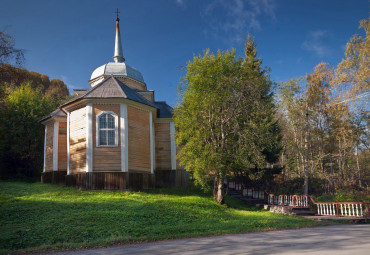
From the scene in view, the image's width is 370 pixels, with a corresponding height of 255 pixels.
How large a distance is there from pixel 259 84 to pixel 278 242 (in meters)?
10.0

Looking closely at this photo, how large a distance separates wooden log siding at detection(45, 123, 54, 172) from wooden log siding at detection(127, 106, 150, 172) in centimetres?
790

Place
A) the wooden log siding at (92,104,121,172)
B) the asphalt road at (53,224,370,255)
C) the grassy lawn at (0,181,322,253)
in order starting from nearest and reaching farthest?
1. the asphalt road at (53,224,370,255)
2. the grassy lawn at (0,181,322,253)
3. the wooden log siding at (92,104,121,172)

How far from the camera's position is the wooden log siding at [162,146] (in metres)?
20.8

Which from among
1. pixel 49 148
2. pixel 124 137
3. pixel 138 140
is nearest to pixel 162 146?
pixel 138 140

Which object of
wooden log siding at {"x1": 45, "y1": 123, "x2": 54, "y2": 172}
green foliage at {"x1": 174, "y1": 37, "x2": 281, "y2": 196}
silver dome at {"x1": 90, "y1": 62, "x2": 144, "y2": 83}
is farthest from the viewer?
silver dome at {"x1": 90, "y1": 62, "x2": 144, "y2": 83}

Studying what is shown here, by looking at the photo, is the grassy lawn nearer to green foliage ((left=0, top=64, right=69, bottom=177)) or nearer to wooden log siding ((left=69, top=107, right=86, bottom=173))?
wooden log siding ((left=69, top=107, right=86, bottom=173))

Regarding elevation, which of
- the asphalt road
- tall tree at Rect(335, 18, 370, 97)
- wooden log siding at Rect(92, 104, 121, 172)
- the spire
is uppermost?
the spire

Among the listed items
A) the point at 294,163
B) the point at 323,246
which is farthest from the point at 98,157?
the point at 294,163

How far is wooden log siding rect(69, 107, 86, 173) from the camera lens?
17028mm

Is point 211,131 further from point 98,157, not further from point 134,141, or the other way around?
point 98,157

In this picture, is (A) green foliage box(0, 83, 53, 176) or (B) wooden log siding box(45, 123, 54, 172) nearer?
(B) wooden log siding box(45, 123, 54, 172)

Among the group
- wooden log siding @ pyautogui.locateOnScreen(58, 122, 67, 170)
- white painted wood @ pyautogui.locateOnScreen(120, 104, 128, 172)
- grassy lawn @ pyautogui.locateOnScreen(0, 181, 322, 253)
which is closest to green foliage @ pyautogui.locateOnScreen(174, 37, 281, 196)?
grassy lawn @ pyautogui.locateOnScreen(0, 181, 322, 253)

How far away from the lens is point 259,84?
16.0 meters

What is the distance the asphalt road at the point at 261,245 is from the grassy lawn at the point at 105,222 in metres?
0.76
